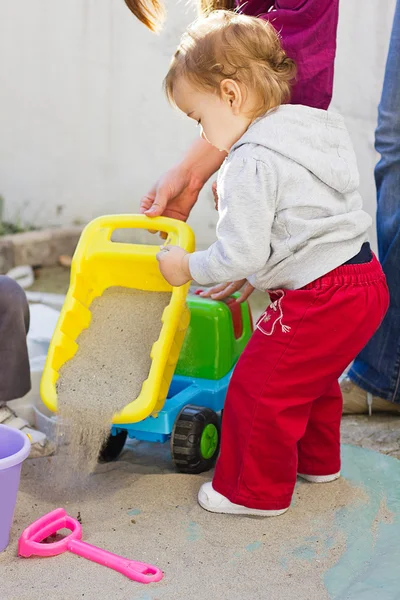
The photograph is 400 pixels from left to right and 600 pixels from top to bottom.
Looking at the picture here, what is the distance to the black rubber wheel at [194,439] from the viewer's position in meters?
1.90

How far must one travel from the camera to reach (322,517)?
5.84 ft

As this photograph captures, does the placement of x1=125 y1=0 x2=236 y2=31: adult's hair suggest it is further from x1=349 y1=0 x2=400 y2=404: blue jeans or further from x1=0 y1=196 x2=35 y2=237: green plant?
x1=0 y1=196 x2=35 y2=237: green plant

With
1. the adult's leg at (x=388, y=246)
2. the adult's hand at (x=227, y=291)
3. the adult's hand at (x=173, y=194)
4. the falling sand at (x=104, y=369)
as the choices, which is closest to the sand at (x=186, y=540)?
the falling sand at (x=104, y=369)

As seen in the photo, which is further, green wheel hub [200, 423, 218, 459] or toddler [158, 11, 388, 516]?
green wheel hub [200, 423, 218, 459]

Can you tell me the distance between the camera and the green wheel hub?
1.95 meters

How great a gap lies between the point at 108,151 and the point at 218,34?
2.41 m

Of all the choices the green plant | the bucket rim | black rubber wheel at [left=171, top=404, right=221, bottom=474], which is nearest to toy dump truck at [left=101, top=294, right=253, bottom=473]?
black rubber wheel at [left=171, top=404, right=221, bottom=474]

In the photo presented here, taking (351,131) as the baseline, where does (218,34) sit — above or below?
above

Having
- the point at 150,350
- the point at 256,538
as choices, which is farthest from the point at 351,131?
the point at 256,538

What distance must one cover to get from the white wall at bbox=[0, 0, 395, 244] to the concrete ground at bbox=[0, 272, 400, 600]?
80.2 inches

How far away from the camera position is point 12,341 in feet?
6.54

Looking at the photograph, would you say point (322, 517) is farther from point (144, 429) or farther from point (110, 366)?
point (110, 366)

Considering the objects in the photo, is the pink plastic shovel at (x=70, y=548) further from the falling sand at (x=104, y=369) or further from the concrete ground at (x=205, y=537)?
the falling sand at (x=104, y=369)

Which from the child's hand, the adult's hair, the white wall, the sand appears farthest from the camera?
the white wall
